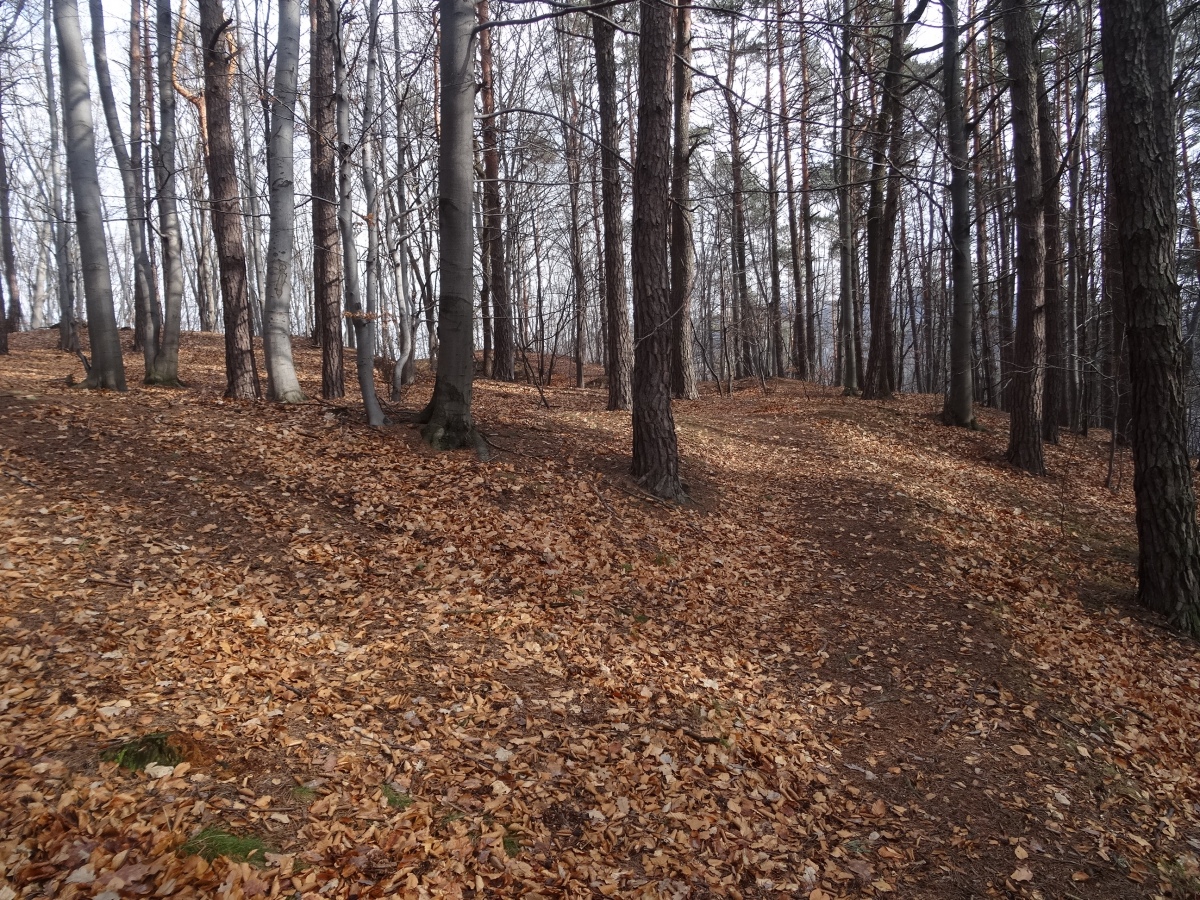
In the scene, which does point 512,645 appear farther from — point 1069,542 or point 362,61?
point 362,61

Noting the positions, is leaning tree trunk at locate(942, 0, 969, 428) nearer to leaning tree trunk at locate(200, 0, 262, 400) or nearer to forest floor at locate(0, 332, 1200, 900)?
forest floor at locate(0, 332, 1200, 900)

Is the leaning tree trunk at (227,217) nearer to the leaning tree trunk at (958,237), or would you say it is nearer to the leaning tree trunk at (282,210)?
the leaning tree trunk at (282,210)

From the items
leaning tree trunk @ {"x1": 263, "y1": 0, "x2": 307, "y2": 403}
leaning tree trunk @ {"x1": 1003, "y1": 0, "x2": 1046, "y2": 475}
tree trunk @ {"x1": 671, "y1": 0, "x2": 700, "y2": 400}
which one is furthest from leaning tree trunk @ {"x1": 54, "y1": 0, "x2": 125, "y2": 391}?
leaning tree trunk @ {"x1": 1003, "y1": 0, "x2": 1046, "y2": 475}

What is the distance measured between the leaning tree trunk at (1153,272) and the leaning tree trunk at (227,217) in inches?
395

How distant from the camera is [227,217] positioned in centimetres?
948

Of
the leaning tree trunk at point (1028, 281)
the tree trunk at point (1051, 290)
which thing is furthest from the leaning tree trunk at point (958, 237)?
the tree trunk at point (1051, 290)

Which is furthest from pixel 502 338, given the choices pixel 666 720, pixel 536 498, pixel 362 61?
pixel 666 720

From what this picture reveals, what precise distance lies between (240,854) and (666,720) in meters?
2.53

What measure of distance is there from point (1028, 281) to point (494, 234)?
12633 millimetres

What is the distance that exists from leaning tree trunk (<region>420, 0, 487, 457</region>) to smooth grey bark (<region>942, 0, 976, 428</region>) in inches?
341

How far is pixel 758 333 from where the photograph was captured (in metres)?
20.3

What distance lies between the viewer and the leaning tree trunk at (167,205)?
35.7ft

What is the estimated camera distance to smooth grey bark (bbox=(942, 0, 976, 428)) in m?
12.1

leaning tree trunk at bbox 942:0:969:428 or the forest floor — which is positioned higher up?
leaning tree trunk at bbox 942:0:969:428
